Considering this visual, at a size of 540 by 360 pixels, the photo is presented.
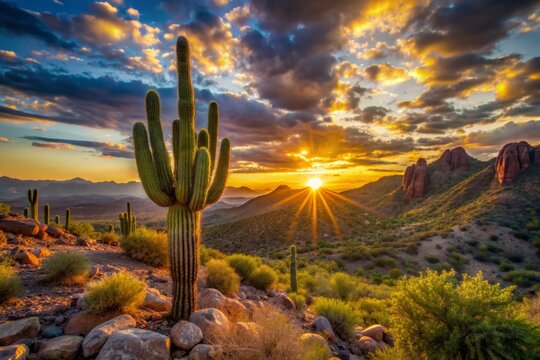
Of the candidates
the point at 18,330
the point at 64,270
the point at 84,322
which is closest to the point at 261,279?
the point at 64,270

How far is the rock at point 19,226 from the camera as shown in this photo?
38.2 feet

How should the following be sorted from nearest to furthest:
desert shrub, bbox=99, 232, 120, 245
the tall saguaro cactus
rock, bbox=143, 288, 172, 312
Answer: the tall saguaro cactus → rock, bbox=143, 288, 172, 312 → desert shrub, bbox=99, 232, 120, 245

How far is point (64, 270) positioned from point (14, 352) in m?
3.65

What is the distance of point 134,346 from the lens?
448 cm

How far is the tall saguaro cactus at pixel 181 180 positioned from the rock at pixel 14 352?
2431 millimetres

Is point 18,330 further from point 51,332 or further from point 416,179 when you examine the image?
point 416,179

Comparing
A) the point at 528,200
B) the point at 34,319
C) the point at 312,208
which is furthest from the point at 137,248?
the point at 528,200

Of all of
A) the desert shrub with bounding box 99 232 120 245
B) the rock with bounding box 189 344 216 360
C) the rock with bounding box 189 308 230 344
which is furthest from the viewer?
the desert shrub with bounding box 99 232 120 245

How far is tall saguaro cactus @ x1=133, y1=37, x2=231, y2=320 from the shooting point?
6.09 metres

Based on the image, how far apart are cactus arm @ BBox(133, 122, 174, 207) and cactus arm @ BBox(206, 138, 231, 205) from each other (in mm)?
1054

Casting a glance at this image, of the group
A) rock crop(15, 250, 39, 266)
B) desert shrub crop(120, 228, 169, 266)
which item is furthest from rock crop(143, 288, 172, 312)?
desert shrub crop(120, 228, 169, 266)

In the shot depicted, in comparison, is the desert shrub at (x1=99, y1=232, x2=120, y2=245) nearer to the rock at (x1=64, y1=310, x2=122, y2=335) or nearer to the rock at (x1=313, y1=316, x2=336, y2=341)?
the rock at (x1=64, y1=310, x2=122, y2=335)

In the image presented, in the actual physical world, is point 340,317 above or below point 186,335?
below

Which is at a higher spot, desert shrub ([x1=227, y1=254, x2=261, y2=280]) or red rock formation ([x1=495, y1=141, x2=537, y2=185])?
red rock formation ([x1=495, y1=141, x2=537, y2=185])
